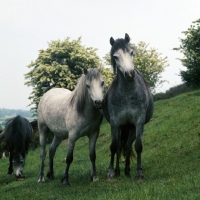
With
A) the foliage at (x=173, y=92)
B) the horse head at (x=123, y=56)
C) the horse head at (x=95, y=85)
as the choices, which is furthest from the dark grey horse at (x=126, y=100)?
the foliage at (x=173, y=92)

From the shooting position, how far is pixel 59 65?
46.6 meters

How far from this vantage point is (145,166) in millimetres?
13102

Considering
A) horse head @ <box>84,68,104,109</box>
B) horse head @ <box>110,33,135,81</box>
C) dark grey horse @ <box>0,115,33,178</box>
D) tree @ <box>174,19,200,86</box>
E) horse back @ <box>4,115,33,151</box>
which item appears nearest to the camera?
horse head @ <box>110,33,135,81</box>

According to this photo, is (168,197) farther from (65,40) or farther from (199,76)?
(65,40)

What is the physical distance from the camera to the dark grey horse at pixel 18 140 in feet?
48.9

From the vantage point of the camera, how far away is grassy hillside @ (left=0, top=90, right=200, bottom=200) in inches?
275

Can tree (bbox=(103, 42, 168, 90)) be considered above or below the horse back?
above

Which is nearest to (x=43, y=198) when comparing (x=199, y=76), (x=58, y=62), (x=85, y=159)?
(x=85, y=159)

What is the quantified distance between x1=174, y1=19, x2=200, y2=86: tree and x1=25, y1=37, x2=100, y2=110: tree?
14316 millimetres

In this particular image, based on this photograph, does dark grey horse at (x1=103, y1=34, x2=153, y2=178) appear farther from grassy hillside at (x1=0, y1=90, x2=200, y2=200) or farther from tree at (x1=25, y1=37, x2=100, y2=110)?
tree at (x1=25, y1=37, x2=100, y2=110)

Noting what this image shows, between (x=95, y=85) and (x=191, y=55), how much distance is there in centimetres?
2678

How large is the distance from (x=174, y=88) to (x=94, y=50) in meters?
12.9

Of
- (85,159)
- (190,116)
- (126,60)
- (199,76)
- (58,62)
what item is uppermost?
(58,62)

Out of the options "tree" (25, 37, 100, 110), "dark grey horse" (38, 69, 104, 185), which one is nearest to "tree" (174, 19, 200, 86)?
"tree" (25, 37, 100, 110)
